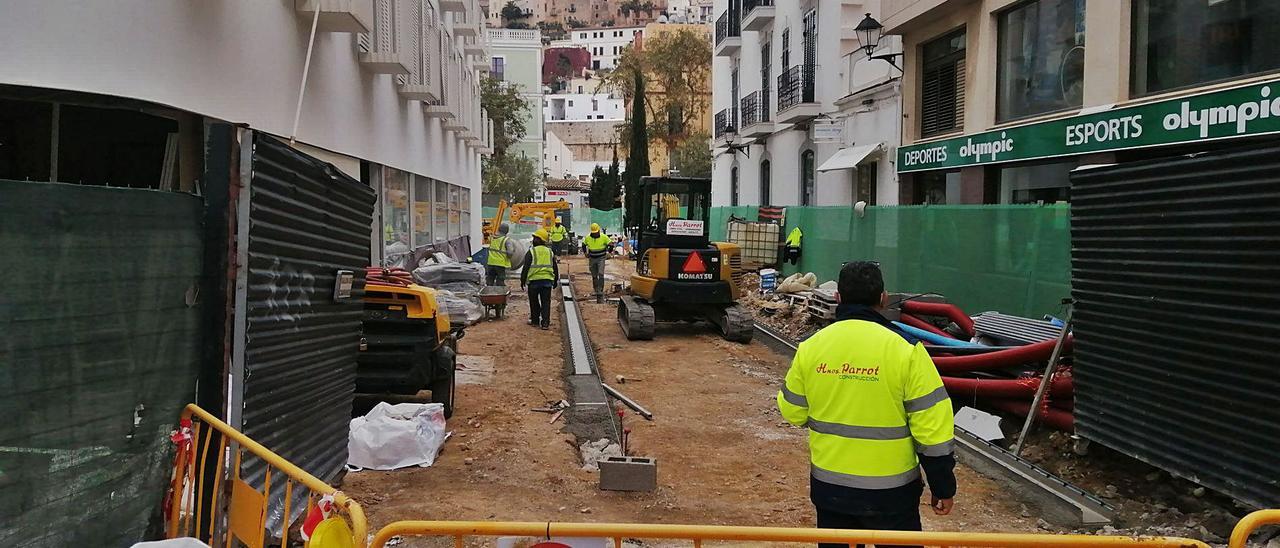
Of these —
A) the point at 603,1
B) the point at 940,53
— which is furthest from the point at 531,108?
the point at 603,1

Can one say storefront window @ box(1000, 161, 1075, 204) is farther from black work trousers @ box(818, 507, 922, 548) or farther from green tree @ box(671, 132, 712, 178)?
green tree @ box(671, 132, 712, 178)

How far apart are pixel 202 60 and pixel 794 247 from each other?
50.8 ft

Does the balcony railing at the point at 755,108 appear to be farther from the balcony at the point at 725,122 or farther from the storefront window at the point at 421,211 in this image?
the storefront window at the point at 421,211

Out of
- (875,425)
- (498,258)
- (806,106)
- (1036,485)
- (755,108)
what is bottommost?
(1036,485)

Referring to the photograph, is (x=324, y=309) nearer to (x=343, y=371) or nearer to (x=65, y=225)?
(x=343, y=371)

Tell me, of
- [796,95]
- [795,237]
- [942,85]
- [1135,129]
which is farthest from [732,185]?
[1135,129]

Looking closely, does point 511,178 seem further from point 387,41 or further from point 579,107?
point 579,107

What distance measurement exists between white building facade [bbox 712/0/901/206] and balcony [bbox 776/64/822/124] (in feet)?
0.09

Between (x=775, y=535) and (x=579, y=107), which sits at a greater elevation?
(x=579, y=107)

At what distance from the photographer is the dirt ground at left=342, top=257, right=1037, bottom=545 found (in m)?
6.24

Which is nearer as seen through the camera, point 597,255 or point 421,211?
point 421,211

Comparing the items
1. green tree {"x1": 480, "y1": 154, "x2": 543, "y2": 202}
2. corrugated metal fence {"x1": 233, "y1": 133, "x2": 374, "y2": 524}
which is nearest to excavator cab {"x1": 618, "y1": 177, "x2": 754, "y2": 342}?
corrugated metal fence {"x1": 233, "y1": 133, "x2": 374, "y2": 524}

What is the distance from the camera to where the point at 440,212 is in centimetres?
2406

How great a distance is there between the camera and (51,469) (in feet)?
10.4
